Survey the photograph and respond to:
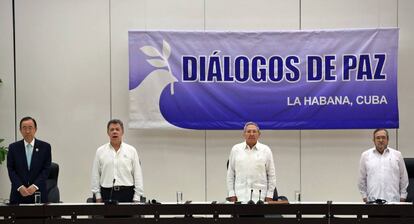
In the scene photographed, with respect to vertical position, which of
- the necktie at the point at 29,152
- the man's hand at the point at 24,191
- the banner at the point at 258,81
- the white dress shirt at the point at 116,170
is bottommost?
the man's hand at the point at 24,191

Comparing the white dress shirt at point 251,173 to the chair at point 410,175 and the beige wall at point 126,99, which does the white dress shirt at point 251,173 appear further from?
the beige wall at point 126,99

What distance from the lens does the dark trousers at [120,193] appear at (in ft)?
17.0

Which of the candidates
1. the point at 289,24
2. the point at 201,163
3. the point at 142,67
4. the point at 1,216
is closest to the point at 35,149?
the point at 1,216

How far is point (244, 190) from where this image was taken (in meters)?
5.13

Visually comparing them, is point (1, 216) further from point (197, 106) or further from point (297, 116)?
point (297, 116)

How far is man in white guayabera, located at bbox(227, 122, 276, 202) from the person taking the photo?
513 cm

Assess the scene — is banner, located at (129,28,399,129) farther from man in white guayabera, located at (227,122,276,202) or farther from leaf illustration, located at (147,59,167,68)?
man in white guayabera, located at (227,122,276,202)

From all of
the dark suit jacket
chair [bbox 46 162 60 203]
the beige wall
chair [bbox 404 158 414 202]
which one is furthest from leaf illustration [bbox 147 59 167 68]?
chair [bbox 404 158 414 202]

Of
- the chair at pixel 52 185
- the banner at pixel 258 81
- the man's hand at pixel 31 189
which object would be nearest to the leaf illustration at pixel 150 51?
the banner at pixel 258 81

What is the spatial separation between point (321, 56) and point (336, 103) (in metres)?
0.61

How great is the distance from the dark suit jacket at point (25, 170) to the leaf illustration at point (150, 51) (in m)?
2.02

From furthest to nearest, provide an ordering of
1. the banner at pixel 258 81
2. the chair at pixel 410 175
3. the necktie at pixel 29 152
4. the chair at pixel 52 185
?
the banner at pixel 258 81
the chair at pixel 52 185
the chair at pixel 410 175
the necktie at pixel 29 152

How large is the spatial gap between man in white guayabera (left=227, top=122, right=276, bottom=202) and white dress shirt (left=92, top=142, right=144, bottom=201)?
36.1 inches

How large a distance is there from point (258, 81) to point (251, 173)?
1.82 m
